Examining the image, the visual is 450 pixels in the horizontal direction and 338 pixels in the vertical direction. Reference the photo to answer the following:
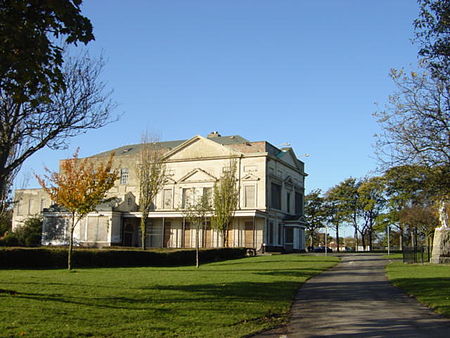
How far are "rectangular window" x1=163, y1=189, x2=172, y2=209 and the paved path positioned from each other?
38199mm

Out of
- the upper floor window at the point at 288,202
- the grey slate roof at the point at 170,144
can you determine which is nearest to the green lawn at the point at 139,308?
the grey slate roof at the point at 170,144

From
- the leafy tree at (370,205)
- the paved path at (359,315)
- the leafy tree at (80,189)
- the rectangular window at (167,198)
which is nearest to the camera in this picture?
the paved path at (359,315)

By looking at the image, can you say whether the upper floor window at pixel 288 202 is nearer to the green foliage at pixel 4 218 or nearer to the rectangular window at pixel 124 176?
the rectangular window at pixel 124 176

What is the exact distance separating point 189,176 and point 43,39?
4482 centimetres

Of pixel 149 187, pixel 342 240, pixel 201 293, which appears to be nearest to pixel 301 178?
pixel 149 187

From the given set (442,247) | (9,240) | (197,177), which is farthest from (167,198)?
(442,247)

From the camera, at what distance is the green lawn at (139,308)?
9234mm

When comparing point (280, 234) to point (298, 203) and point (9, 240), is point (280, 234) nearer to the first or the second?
point (298, 203)

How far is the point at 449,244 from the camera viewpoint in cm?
3038

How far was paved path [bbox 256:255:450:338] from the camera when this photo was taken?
977cm

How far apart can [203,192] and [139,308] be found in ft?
133

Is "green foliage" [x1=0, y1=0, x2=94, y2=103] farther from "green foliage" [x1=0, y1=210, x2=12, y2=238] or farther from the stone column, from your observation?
the stone column

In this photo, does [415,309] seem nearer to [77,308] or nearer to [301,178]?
[77,308]

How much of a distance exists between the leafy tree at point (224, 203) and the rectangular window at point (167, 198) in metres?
8.65
